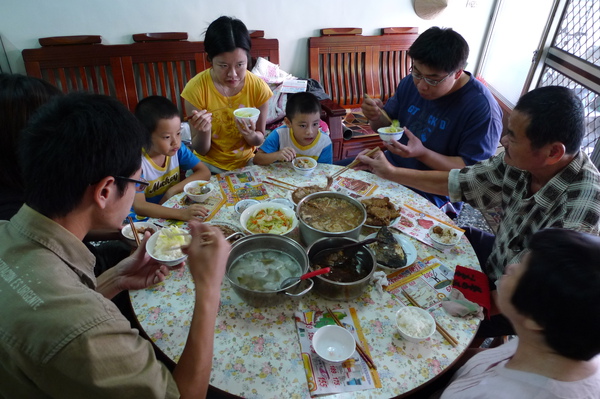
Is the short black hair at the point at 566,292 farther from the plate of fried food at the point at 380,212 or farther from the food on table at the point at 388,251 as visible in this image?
the plate of fried food at the point at 380,212

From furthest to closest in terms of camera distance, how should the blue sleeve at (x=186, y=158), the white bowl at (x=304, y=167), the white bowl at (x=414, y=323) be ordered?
the blue sleeve at (x=186, y=158) < the white bowl at (x=304, y=167) < the white bowl at (x=414, y=323)

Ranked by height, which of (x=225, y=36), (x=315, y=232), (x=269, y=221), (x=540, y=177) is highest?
(x=225, y=36)

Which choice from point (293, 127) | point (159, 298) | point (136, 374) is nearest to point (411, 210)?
point (293, 127)

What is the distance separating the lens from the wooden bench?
16.1ft

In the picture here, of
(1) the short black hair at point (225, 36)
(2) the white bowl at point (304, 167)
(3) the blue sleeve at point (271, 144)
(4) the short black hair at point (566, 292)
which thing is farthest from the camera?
(3) the blue sleeve at point (271, 144)

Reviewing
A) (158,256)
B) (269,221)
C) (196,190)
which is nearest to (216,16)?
(196,190)

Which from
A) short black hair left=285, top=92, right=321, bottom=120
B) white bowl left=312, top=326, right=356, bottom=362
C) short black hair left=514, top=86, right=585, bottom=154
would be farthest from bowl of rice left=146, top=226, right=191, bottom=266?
short black hair left=514, top=86, right=585, bottom=154

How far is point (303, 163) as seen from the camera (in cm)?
268

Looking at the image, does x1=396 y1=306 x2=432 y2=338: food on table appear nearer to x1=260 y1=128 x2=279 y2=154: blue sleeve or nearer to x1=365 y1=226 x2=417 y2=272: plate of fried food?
x1=365 y1=226 x2=417 y2=272: plate of fried food

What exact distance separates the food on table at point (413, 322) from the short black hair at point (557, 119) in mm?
990

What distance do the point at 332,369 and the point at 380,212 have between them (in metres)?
0.98

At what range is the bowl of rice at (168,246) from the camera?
5.43 feet

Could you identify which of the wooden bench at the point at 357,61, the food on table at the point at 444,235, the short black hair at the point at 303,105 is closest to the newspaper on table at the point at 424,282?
the food on table at the point at 444,235

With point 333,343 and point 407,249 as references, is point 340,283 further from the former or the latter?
point 407,249
